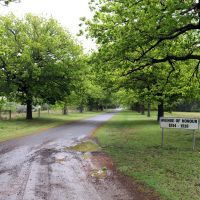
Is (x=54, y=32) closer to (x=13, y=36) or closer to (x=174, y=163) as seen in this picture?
(x=13, y=36)

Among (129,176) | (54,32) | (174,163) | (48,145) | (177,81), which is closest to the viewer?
(129,176)

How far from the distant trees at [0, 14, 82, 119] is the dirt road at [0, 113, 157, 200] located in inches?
680

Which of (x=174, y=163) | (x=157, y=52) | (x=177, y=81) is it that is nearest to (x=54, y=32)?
(x=177, y=81)

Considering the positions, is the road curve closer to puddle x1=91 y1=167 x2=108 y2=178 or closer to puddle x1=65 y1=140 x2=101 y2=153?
puddle x1=91 y1=167 x2=108 y2=178

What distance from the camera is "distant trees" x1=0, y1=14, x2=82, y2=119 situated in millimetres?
28391

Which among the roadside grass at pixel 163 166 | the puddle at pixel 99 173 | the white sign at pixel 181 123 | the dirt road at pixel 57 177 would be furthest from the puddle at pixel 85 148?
the puddle at pixel 99 173

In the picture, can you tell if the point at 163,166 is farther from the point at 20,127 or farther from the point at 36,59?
the point at 36,59

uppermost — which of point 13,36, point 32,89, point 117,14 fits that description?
point 13,36

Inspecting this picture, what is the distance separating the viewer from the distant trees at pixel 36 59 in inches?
1118

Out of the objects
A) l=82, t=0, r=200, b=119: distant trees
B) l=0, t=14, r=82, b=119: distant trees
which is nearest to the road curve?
l=82, t=0, r=200, b=119: distant trees

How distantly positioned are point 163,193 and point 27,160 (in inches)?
210

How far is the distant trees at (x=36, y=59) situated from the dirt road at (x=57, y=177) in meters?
17.3

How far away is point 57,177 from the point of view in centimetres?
802

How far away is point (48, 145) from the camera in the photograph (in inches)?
548
